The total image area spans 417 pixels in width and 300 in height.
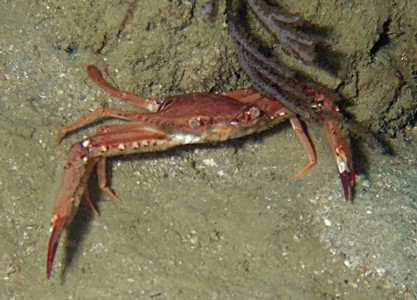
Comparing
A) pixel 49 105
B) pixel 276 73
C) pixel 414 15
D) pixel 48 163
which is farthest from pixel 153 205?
pixel 414 15

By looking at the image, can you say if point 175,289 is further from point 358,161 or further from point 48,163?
point 358,161

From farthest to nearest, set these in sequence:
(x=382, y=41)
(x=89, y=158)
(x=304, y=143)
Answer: (x=382, y=41) → (x=304, y=143) → (x=89, y=158)

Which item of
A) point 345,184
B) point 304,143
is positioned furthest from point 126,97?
point 345,184

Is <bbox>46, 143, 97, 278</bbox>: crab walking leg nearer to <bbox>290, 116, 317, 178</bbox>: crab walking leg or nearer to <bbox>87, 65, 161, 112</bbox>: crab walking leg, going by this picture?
<bbox>87, 65, 161, 112</bbox>: crab walking leg

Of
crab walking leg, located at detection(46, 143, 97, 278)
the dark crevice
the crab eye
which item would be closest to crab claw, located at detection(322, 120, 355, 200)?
the dark crevice

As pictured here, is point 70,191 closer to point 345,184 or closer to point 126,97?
point 126,97

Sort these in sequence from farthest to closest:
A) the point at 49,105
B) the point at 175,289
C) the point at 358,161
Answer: the point at 358,161 → the point at 49,105 → the point at 175,289


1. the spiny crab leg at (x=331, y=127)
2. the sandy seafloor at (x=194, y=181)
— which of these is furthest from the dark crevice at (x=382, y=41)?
the spiny crab leg at (x=331, y=127)
